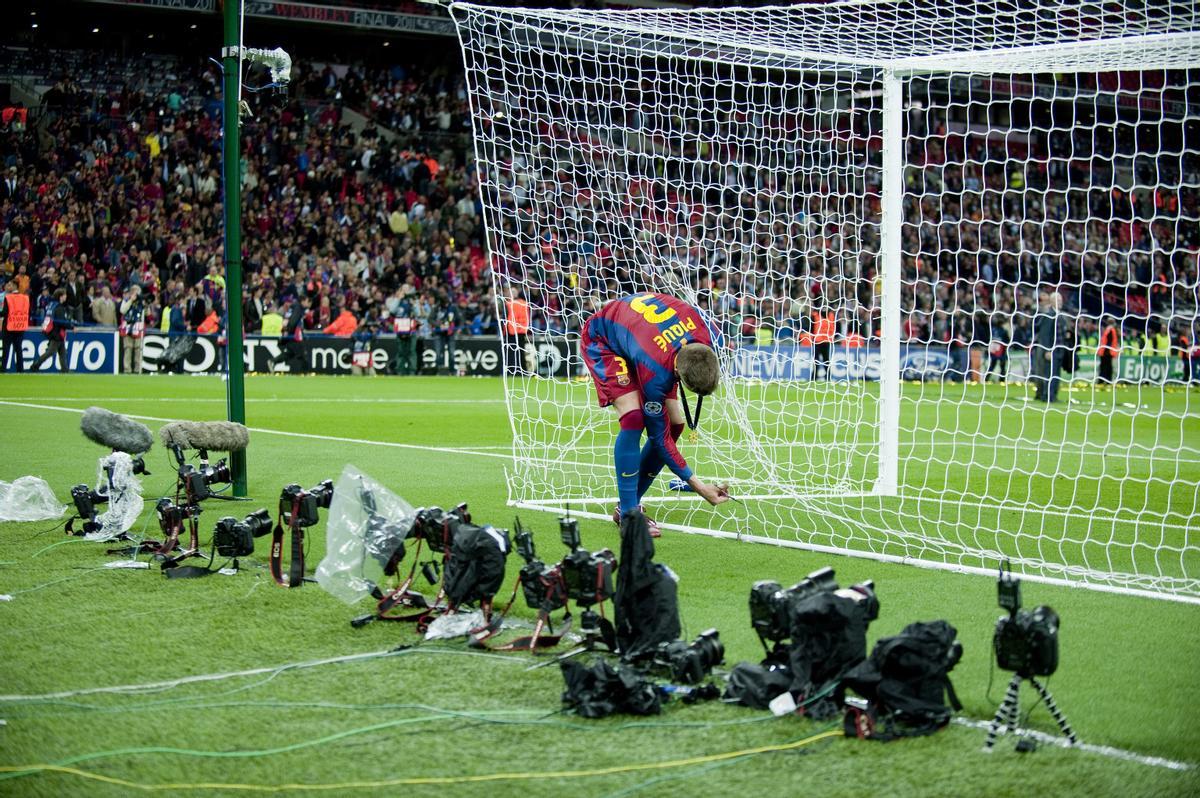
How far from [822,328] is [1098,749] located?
31.9ft

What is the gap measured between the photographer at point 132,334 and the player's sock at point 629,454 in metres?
20.8

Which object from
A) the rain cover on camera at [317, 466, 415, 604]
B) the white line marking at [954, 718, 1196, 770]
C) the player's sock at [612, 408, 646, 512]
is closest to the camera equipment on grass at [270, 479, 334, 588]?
the rain cover on camera at [317, 466, 415, 604]

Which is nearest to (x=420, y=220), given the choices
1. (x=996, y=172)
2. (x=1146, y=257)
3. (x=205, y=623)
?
(x=996, y=172)

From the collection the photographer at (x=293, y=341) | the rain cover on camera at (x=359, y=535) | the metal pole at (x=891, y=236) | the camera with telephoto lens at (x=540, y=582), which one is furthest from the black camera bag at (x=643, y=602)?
the photographer at (x=293, y=341)

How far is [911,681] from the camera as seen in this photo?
3.88 meters

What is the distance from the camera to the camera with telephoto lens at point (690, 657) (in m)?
4.27

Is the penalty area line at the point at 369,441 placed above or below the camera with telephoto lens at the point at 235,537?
below

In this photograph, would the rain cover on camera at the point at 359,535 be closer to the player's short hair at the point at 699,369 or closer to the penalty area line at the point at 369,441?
the player's short hair at the point at 699,369

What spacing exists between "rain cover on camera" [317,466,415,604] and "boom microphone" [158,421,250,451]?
2300mm

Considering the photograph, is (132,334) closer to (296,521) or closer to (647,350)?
(647,350)

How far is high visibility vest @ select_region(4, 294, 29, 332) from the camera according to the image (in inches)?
976

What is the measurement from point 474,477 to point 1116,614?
221 inches

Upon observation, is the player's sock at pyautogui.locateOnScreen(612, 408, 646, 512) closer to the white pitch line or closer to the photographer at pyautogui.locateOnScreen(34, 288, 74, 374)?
the white pitch line

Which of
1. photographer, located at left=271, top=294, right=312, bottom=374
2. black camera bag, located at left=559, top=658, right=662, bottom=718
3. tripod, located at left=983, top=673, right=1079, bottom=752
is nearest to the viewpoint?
tripod, located at left=983, top=673, right=1079, bottom=752
